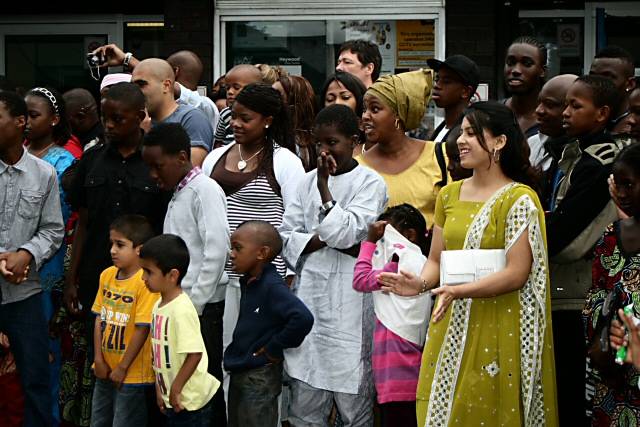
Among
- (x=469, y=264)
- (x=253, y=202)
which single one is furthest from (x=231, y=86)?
(x=469, y=264)

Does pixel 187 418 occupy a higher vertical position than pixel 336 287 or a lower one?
lower

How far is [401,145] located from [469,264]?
4.93 ft

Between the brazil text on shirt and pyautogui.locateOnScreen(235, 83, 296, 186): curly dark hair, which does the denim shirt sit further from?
pyautogui.locateOnScreen(235, 83, 296, 186): curly dark hair

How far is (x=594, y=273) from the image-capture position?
582cm

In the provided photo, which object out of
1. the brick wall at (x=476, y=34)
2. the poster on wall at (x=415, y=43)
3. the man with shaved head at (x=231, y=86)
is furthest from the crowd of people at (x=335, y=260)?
the poster on wall at (x=415, y=43)

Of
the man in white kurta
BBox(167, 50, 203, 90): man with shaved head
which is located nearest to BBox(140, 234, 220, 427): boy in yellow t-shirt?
the man in white kurta

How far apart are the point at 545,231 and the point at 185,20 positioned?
6.46m

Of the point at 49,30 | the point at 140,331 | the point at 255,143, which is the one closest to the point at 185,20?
→ the point at 49,30

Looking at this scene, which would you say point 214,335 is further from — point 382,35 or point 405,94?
point 382,35

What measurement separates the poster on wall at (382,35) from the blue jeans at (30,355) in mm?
4997

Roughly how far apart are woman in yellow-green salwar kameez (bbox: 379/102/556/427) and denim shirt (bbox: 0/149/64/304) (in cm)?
263

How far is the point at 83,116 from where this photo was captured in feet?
28.3

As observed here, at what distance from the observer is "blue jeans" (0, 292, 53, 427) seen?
731 cm

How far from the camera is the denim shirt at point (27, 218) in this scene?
7379 mm
